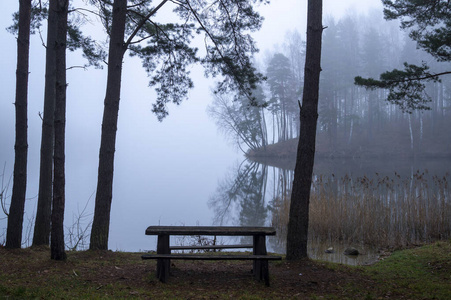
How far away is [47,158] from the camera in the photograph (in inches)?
280

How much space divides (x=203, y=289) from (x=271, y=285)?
0.76m

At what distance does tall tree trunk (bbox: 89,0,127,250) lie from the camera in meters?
6.21

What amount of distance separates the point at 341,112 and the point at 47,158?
1565 inches

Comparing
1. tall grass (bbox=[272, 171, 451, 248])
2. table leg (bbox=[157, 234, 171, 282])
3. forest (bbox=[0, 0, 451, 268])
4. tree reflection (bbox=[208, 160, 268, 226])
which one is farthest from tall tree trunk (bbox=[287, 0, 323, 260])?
tree reflection (bbox=[208, 160, 268, 226])

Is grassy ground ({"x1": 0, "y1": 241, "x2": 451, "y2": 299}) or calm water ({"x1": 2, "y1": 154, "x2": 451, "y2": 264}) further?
calm water ({"x1": 2, "y1": 154, "x2": 451, "y2": 264})

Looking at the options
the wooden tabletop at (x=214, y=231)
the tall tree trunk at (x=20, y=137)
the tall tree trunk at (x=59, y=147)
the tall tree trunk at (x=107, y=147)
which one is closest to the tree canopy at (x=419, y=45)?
the wooden tabletop at (x=214, y=231)

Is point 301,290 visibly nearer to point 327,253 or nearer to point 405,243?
point 327,253

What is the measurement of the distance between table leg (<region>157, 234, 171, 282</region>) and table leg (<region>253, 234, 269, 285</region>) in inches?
39.7

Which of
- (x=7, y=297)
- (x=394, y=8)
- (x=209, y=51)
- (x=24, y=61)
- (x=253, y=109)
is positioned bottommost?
(x=7, y=297)

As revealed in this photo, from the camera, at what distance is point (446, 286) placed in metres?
4.38

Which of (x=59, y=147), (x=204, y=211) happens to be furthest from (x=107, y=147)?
(x=204, y=211)

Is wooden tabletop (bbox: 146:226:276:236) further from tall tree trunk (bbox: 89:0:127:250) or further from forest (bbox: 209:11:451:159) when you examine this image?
forest (bbox: 209:11:451:159)

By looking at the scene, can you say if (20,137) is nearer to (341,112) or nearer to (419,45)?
(419,45)

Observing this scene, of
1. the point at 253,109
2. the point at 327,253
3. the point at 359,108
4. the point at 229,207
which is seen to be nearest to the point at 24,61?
the point at 327,253
